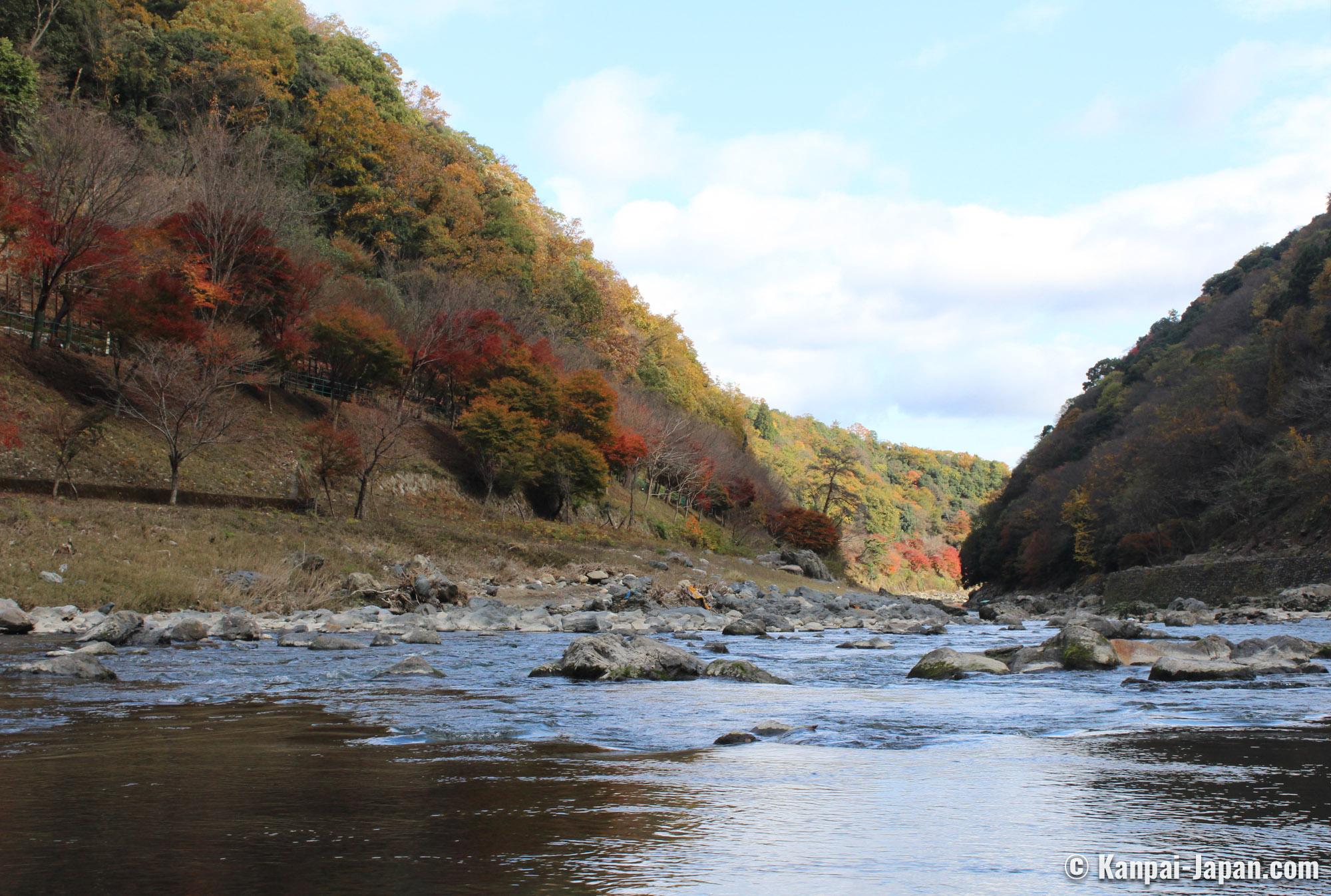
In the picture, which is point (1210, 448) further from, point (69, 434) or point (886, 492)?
point (886, 492)

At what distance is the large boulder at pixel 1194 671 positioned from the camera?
10.1 metres

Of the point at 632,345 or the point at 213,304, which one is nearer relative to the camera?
the point at 213,304

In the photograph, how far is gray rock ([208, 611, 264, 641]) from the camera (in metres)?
14.9

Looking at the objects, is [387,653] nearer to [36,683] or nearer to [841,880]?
[36,683]

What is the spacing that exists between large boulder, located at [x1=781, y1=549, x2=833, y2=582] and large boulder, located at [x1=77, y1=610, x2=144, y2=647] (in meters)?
48.9

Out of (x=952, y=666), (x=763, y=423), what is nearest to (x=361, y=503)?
(x=952, y=666)

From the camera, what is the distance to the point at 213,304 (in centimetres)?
3516

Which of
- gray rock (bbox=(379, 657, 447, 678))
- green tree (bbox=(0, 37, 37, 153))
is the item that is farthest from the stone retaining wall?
green tree (bbox=(0, 37, 37, 153))

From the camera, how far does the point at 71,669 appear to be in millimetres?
9906

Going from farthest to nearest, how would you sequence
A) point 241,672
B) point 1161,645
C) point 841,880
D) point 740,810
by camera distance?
point 1161,645, point 241,672, point 740,810, point 841,880

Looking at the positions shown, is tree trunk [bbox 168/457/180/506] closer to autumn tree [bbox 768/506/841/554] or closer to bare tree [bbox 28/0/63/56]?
bare tree [bbox 28/0/63/56]

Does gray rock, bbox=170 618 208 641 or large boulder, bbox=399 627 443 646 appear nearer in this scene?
gray rock, bbox=170 618 208 641

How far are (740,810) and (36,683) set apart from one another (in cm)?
797

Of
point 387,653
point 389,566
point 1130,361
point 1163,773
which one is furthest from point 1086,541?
point 1163,773
